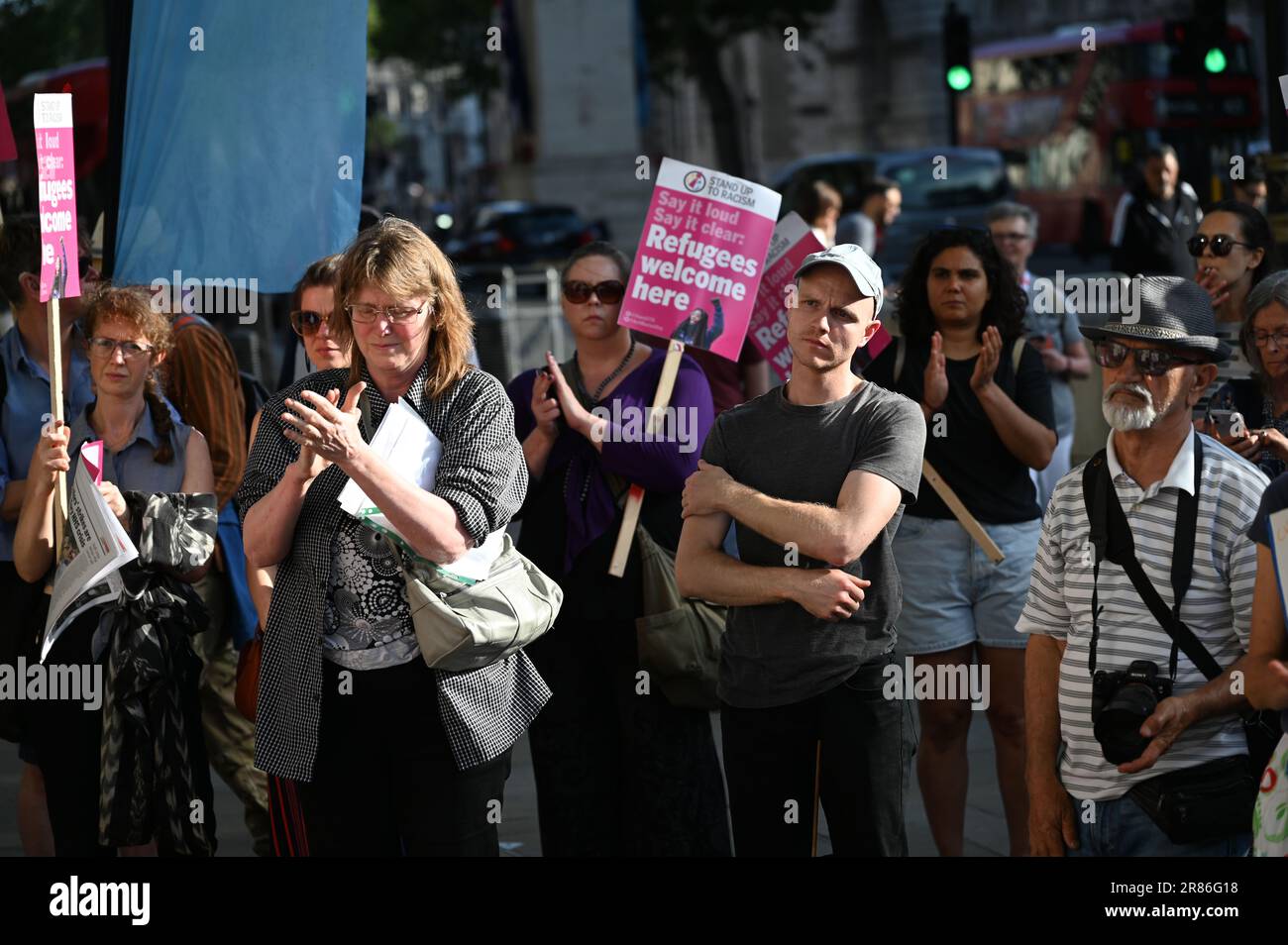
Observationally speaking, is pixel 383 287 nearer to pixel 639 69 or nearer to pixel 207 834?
pixel 207 834

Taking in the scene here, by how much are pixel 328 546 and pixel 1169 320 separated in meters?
1.98

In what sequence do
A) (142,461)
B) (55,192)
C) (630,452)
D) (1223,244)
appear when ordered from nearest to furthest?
1. (55,192)
2. (142,461)
3. (630,452)
4. (1223,244)

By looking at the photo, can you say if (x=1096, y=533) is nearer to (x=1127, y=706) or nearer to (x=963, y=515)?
(x=1127, y=706)

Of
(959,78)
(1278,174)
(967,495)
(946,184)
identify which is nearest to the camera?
(967,495)

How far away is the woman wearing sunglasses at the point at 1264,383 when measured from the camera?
4.38 metres

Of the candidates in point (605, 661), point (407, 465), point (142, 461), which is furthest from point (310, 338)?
point (407, 465)

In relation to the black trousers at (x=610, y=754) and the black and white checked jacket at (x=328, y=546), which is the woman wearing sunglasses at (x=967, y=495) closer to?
the black trousers at (x=610, y=754)

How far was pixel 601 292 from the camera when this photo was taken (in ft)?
16.9

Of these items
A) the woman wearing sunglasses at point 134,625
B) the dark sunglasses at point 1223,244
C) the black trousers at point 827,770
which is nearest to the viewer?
the black trousers at point 827,770

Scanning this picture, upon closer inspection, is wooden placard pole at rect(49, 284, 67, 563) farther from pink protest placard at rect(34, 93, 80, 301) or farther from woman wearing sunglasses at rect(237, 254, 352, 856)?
woman wearing sunglasses at rect(237, 254, 352, 856)

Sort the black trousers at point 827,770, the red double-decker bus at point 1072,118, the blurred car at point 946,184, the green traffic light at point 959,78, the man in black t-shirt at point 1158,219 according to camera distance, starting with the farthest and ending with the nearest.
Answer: the red double-decker bus at point 1072,118, the blurred car at point 946,184, the green traffic light at point 959,78, the man in black t-shirt at point 1158,219, the black trousers at point 827,770

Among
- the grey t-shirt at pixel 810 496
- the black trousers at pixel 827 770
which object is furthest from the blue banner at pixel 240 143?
the black trousers at pixel 827 770

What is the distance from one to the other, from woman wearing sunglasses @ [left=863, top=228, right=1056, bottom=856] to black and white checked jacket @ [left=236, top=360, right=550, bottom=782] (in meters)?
1.80

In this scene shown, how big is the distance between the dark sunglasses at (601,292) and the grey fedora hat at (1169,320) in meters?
1.65
